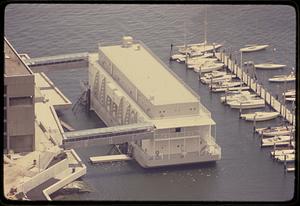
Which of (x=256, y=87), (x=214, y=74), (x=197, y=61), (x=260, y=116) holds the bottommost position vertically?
(x=260, y=116)

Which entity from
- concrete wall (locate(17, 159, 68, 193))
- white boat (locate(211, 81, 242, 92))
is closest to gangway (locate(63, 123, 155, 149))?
concrete wall (locate(17, 159, 68, 193))

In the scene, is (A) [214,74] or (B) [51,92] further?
(A) [214,74]

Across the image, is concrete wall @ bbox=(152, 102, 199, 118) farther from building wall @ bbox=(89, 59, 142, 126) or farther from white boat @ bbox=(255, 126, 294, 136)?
white boat @ bbox=(255, 126, 294, 136)

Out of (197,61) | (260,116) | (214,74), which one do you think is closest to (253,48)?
(197,61)

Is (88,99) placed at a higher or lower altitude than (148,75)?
lower

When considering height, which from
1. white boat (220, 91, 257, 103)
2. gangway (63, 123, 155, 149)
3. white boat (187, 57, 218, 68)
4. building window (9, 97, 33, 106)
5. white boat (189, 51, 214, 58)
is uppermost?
white boat (189, 51, 214, 58)

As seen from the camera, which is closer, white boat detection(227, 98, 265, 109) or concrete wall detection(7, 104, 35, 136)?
concrete wall detection(7, 104, 35, 136)

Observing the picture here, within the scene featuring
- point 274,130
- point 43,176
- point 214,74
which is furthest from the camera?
point 214,74

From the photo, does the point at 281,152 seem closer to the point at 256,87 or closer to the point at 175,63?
the point at 256,87
